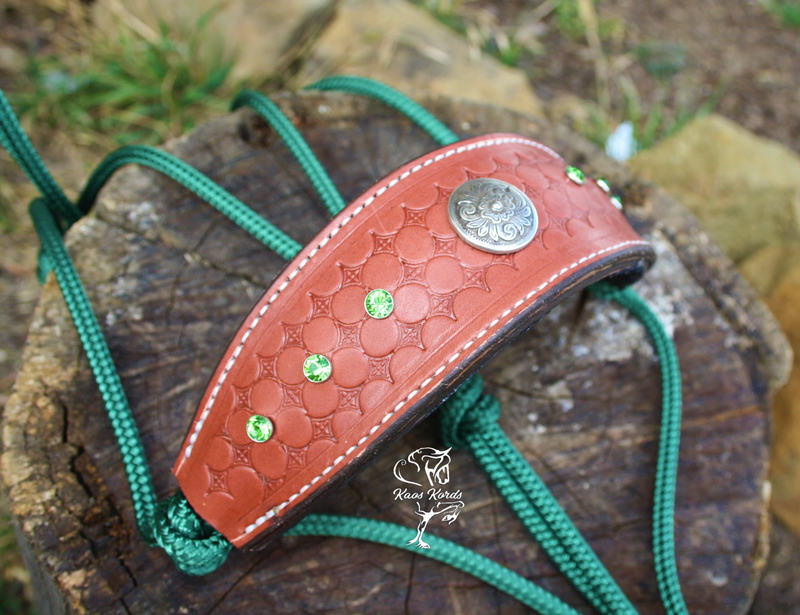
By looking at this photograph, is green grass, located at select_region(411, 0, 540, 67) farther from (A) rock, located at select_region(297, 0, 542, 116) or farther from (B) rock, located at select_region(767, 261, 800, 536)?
(B) rock, located at select_region(767, 261, 800, 536)

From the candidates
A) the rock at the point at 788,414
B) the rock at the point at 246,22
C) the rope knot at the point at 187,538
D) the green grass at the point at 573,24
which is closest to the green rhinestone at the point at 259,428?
the rope knot at the point at 187,538

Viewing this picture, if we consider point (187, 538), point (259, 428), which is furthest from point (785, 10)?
point (187, 538)

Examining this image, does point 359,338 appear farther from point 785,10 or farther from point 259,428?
point 785,10

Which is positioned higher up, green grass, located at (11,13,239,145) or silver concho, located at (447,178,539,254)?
silver concho, located at (447,178,539,254)

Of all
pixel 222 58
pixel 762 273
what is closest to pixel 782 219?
pixel 762 273

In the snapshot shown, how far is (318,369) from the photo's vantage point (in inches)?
37.6

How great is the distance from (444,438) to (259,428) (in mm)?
383

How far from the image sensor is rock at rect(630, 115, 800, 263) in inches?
80.7

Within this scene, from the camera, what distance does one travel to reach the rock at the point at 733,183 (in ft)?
6.72

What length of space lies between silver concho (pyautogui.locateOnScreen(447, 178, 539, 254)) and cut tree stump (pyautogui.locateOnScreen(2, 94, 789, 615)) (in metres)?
0.40

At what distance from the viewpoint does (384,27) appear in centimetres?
269

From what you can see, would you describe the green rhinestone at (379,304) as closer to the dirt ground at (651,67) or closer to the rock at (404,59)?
the rock at (404,59)

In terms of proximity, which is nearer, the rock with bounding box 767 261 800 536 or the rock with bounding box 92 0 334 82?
the rock with bounding box 767 261 800 536

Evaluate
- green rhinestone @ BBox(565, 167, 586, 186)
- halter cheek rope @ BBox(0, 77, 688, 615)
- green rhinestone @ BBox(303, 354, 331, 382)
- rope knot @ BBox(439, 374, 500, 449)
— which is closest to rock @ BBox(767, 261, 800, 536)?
halter cheek rope @ BBox(0, 77, 688, 615)
